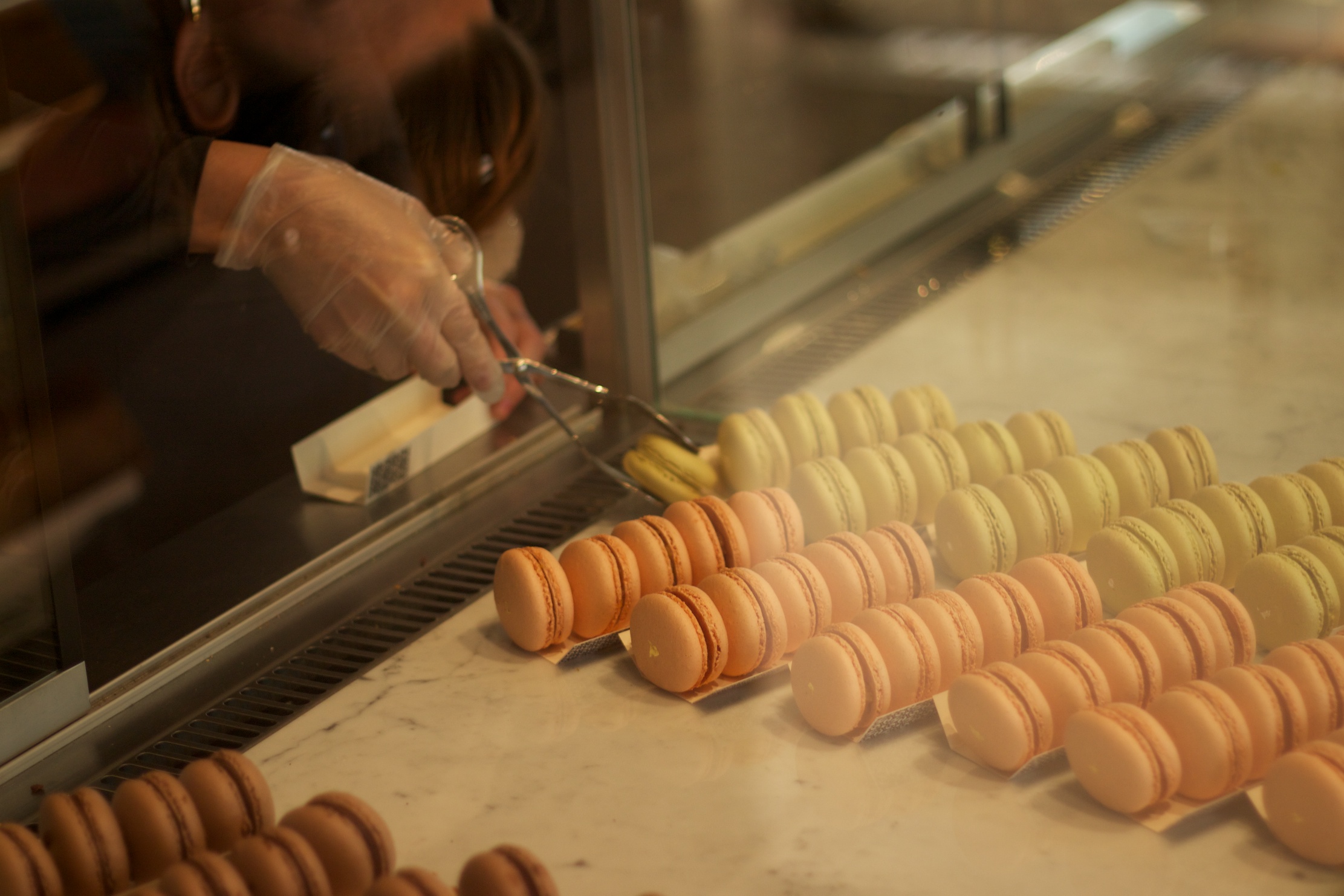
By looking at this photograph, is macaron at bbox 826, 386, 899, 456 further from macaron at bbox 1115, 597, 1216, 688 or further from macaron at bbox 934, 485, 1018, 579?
macaron at bbox 1115, 597, 1216, 688

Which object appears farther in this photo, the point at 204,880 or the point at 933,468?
the point at 933,468

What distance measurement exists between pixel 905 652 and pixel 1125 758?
179mm

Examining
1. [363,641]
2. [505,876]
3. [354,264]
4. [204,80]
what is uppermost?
[204,80]

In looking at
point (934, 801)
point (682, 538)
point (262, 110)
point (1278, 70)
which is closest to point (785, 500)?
point (682, 538)

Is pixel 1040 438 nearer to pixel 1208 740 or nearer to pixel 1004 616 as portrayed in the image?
pixel 1004 616

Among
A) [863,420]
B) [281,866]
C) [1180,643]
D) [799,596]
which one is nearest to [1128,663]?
[1180,643]

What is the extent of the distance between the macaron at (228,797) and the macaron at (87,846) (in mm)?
53

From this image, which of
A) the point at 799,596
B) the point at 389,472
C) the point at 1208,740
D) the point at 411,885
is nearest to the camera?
the point at 411,885

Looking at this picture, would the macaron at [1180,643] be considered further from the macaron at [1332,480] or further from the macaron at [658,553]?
the macaron at [658,553]

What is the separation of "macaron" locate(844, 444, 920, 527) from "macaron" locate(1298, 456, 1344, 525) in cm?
36

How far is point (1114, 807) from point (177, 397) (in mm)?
982

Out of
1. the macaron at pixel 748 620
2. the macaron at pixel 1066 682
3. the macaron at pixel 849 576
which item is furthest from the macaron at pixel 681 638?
the macaron at pixel 1066 682

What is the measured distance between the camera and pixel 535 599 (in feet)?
3.63

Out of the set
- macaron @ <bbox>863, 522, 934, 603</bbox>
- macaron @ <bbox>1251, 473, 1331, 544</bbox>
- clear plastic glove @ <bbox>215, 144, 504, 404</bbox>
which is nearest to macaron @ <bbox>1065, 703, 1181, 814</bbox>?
macaron @ <bbox>863, 522, 934, 603</bbox>
